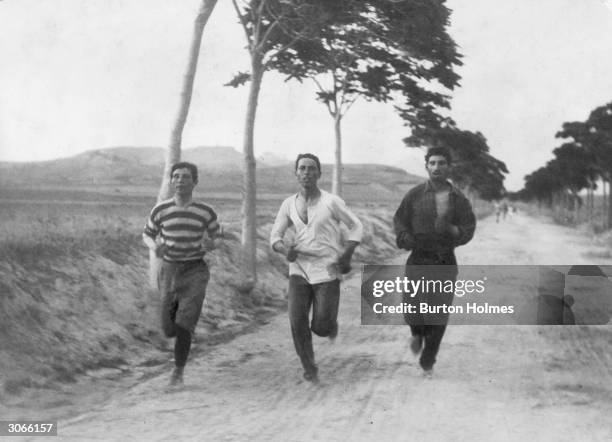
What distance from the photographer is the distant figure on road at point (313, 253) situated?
16.7ft

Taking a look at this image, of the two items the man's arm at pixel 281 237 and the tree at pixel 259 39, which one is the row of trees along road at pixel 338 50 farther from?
the man's arm at pixel 281 237

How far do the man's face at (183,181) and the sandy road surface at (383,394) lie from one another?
130 centimetres

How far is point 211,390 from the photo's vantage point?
501cm

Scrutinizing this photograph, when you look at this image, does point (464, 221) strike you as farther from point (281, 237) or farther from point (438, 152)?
point (281, 237)

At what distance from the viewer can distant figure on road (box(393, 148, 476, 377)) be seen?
528cm

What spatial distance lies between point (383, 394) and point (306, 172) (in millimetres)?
1517

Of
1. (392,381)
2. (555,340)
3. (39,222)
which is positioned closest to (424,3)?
(555,340)

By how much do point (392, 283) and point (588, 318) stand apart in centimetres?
261

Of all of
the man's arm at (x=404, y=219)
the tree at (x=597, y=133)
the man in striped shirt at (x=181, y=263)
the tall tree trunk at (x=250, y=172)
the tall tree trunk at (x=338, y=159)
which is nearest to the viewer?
the man in striped shirt at (x=181, y=263)

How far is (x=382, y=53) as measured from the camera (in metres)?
10.6

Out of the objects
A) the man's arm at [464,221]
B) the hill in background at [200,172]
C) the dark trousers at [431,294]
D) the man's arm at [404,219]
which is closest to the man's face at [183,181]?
the hill in background at [200,172]

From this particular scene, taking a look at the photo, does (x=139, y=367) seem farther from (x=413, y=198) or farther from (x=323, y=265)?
(x=413, y=198)

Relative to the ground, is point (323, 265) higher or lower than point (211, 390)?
higher

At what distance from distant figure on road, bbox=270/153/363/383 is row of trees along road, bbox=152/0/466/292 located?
8.47 feet
